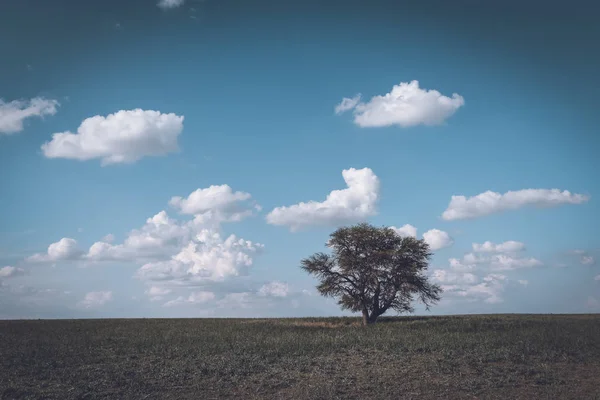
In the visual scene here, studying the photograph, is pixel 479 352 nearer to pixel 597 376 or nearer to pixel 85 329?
pixel 597 376

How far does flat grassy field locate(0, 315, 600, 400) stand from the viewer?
846 inches

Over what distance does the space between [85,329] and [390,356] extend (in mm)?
28918

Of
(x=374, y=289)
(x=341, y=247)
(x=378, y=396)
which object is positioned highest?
(x=341, y=247)

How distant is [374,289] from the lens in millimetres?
47625

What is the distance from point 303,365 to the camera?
1019 inches

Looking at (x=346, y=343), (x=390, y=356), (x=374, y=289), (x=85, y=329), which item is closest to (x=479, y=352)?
(x=390, y=356)

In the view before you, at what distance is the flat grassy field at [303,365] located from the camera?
21.5 metres

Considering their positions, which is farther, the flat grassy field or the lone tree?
the lone tree

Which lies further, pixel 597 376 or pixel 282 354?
pixel 282 354

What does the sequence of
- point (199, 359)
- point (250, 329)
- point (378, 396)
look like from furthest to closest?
point (250, 329), point (199, 359), point (378, 396)

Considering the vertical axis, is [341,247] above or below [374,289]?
above

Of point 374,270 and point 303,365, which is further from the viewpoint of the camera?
point 374,270

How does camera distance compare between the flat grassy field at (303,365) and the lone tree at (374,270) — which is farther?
the lone tree at (374,270)

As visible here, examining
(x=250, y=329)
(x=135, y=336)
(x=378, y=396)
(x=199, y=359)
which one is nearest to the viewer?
(x=378, y=396)
